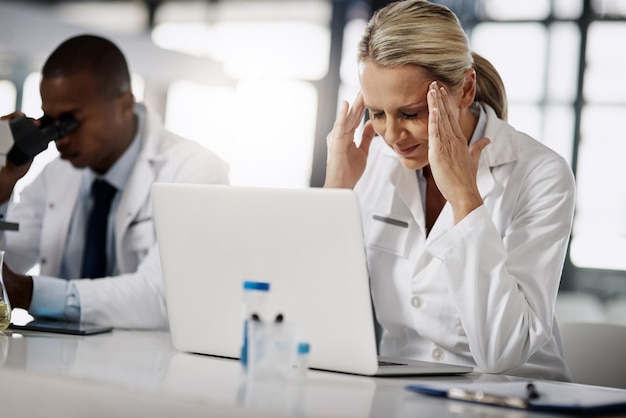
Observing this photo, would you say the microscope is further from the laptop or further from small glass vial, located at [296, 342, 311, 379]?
small glass vial, located at [296, 342, 311, 379]

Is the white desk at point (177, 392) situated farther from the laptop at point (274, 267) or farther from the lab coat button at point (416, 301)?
the lab coat button at point (416, 301)

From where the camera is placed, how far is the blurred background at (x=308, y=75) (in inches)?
194

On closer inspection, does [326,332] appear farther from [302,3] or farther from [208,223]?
[302,3]

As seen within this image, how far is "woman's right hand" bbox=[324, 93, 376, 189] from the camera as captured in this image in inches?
89.7

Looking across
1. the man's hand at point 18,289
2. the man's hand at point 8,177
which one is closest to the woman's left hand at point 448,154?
the man's hand at point 18,289

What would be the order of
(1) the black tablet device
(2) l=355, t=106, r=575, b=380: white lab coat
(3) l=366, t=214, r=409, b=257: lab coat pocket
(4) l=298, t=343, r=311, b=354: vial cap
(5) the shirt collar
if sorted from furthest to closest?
1. (5) the shirt collar
2. (3) l=366, t=214, r=409, b=257: lab coat pocket
3. (1) the black tablet device
4. (2) l=355, t=106, r=575, b=380: white lab coat
5. (4) l=298, t=343, r=311, b=354: vial cap

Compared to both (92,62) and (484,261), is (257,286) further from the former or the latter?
(92,62)

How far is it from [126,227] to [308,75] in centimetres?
283

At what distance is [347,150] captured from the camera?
2301mm

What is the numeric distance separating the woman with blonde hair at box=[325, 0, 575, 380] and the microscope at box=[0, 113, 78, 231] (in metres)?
0.79

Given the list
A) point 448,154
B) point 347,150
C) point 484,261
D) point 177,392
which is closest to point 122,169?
point 347,150

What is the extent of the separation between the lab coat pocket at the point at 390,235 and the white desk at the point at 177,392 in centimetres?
63

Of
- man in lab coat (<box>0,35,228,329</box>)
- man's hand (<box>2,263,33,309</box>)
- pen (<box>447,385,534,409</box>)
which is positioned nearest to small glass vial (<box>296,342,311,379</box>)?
pen (<box>447,385,534,409</box>)

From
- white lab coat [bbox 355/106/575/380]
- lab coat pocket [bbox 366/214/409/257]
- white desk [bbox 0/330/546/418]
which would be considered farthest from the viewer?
lab coat pocket [bbox 366/214/409/257]
